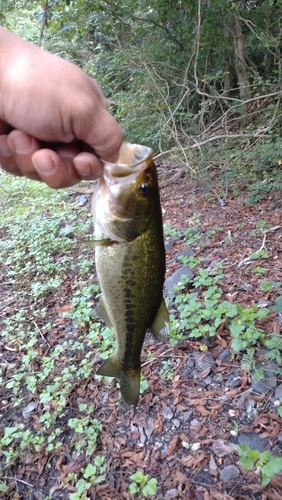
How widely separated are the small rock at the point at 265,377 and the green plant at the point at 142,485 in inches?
40.0

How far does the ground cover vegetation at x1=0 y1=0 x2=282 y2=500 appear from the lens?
288 cm

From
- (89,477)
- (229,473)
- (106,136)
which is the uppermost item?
(106,136)

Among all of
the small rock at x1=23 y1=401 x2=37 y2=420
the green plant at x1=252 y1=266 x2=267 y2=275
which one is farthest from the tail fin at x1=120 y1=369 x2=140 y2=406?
the green plant at x1=252 y1=266 x2=267 y2=275

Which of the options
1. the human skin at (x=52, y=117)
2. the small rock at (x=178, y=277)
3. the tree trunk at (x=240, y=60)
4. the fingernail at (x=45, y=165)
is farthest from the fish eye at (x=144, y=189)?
the tree trunk at (x=240, y=60)

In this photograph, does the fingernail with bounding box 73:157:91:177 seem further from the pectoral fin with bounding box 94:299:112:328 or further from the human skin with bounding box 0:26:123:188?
the pectoral fin with bounding box 94:299:112:328

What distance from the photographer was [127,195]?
5.52ft

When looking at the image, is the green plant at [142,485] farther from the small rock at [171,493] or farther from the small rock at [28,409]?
the small rock at [28,409]

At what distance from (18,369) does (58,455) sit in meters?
1.10

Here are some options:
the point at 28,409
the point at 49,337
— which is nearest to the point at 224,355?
the point at 28,409

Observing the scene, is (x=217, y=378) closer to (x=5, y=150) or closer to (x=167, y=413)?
(x=167, y=413)

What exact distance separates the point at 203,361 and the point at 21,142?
2.45m

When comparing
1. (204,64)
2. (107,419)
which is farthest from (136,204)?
(204,64)

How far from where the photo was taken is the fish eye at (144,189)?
1666mm

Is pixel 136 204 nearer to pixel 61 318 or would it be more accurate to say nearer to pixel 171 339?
pixel 171 339
